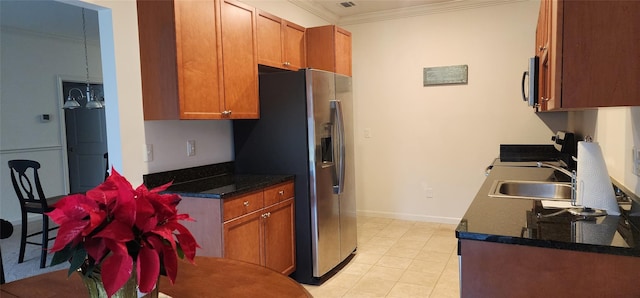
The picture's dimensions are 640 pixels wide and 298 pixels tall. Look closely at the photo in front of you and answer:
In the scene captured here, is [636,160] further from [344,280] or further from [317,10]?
[317,10]

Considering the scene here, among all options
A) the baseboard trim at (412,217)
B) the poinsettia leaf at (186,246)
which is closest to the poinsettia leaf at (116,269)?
the poinsettia leaf at (186,246)

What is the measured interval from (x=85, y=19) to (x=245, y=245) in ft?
11.9

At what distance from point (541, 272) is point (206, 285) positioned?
1.08 metres

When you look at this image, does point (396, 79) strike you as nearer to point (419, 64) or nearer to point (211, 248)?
point (419, 64)

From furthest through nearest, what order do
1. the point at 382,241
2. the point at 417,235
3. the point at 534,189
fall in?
the point at 417,235, the point at 382,241, the point at 534,189

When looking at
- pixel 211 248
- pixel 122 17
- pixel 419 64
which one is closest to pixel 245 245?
pixel 211 248

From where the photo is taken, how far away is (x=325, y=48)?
12.4 feet

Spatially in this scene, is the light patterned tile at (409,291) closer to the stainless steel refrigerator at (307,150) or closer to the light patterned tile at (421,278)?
the light patterned tile at (421,278)

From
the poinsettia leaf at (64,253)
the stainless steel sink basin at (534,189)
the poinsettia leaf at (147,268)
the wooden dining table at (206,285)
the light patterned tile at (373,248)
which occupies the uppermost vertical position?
the poinsettia leaf at (64,253)

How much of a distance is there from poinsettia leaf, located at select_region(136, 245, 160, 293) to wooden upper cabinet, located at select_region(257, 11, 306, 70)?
249 cm

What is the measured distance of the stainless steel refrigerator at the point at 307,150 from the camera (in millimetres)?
2967

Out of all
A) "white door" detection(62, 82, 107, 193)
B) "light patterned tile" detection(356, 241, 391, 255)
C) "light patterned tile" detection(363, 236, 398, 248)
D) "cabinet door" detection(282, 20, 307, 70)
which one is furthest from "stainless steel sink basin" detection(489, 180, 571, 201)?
"white door" detection(62, 82, 107, 193)

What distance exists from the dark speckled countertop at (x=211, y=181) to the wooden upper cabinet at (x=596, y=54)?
1.84m

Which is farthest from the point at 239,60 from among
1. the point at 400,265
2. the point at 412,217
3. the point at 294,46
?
the point at 412,217
